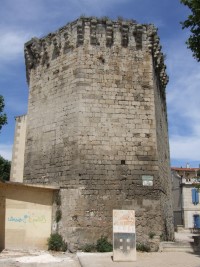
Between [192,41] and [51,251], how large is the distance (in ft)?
24.0

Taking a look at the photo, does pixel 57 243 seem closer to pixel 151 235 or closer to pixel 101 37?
pixel 151 235

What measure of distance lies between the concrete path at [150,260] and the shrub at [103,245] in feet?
1.54

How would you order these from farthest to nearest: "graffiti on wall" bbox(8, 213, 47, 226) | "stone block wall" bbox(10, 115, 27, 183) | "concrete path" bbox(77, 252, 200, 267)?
"stone block wall" bbox(10, 115, 27, 183) < "graffiti on wall" bbox(8, 213, 47, 226) < "concrete path" bbox(77, 252, 200, 267)

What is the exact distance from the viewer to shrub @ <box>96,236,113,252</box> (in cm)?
973

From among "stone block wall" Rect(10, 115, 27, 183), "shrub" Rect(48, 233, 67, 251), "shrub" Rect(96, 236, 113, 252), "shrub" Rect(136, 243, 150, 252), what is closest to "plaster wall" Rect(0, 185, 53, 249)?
"shrub" Rect(48, 233, 67, 251)

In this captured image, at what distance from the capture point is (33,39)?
1323 cm

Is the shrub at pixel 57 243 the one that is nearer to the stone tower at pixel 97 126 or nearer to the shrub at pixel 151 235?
the stone tower at pixel 97 126

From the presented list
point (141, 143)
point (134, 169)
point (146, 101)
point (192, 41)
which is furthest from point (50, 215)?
point (192, 41)

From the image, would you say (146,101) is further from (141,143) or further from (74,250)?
(74,250)

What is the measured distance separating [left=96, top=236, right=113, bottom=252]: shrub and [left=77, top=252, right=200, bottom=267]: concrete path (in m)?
0.47

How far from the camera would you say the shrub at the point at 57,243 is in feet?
32.8

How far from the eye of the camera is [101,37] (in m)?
11.9

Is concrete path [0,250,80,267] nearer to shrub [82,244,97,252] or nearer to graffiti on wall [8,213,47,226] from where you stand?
shrub [82,244,97,252]

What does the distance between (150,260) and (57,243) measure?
314 cm
